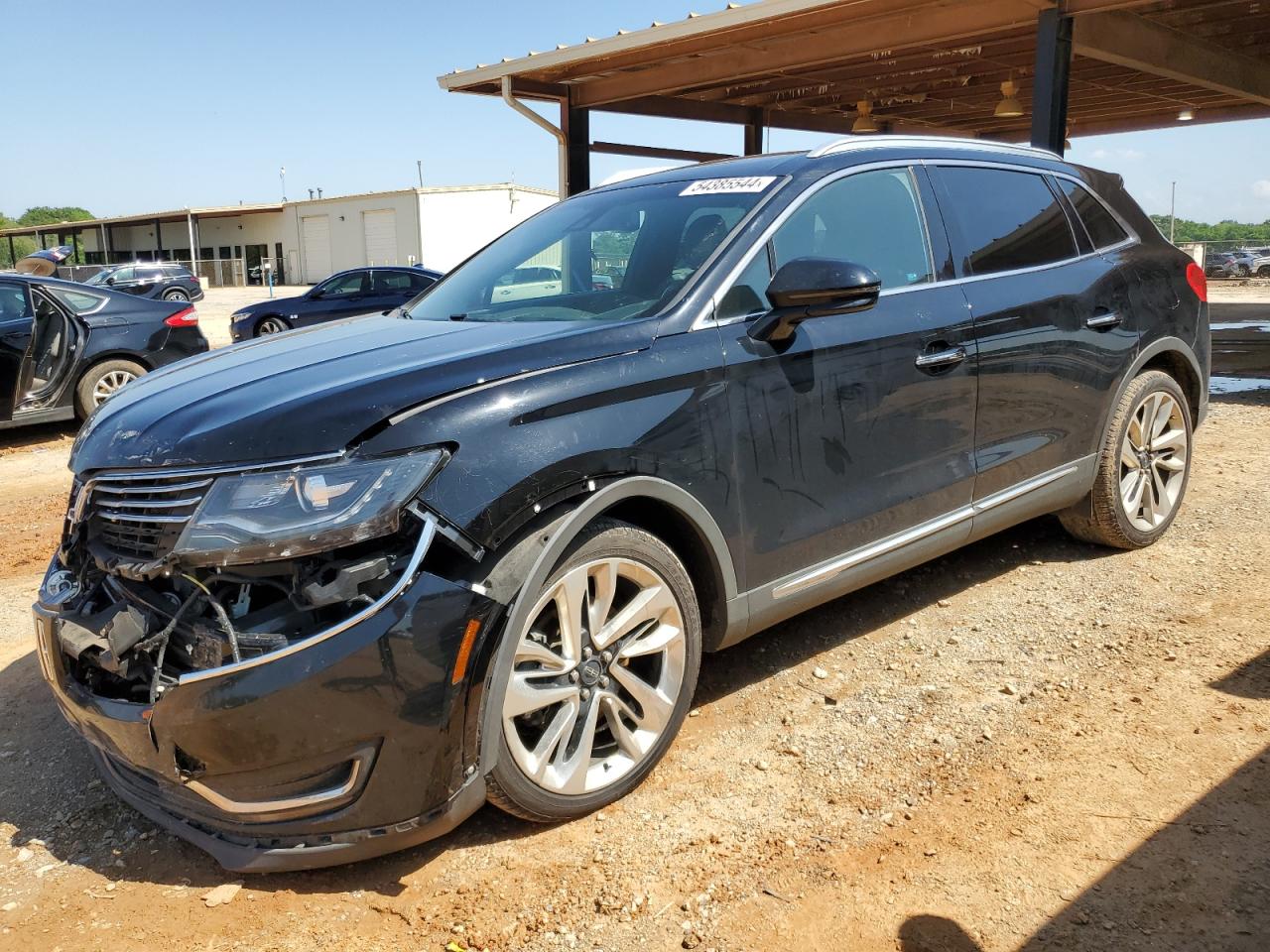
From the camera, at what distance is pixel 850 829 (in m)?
2.84

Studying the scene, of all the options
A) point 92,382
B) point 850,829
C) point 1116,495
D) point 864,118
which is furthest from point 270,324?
point 850,829

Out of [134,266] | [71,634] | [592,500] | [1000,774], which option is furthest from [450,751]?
[134,266]

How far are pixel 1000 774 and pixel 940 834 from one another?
1.30ft

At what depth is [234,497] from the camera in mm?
2480

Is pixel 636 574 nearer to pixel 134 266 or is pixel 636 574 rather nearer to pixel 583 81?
pixel 583 81

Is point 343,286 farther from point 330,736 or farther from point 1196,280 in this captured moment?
point 330,736

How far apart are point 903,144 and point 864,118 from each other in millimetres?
12232

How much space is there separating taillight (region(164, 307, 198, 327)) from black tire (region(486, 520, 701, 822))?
8088 mm

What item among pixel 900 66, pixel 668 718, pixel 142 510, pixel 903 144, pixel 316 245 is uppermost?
pixel 900 66

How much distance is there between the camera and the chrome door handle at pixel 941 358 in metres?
3.70

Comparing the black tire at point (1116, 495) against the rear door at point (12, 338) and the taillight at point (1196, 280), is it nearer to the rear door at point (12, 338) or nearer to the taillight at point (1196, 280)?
the taillight at point (1196, 280)

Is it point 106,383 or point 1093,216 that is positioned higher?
point 1093,216

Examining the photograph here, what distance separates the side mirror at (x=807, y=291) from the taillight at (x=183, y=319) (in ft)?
26.1

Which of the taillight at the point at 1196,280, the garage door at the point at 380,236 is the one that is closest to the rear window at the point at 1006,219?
the taillight at the point at 1196,280
